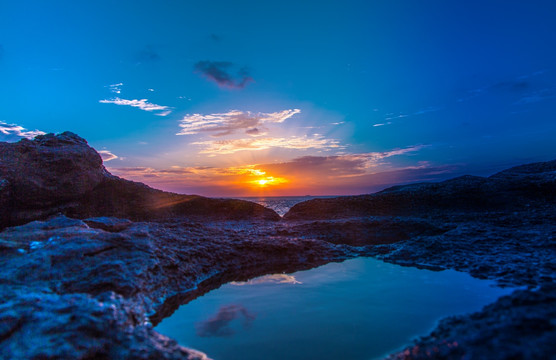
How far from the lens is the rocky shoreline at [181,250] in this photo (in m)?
2.00

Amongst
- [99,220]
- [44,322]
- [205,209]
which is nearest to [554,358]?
[44,322]

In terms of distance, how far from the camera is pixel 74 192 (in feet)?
27.9

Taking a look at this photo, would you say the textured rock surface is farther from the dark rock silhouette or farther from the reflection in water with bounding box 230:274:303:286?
the dark rock silhouette

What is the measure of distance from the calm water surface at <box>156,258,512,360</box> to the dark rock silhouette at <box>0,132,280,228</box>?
647 centimetres

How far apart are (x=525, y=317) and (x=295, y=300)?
1885 mm

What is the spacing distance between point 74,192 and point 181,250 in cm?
631

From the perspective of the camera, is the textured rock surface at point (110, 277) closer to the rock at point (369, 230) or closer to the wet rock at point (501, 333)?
the rock at point (369, 230)

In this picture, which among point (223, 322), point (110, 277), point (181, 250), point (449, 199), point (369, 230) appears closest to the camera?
point (223, 322)

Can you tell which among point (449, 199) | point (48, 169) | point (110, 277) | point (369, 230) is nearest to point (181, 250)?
point (110, 277)

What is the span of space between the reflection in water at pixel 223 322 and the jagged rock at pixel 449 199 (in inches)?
257

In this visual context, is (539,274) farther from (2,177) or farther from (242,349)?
(2,177)

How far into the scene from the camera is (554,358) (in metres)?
1.42

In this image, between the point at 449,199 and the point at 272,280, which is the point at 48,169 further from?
the point at 449,199

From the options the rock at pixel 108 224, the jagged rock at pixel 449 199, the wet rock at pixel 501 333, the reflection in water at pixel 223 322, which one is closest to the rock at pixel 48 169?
the rock at pixel 108 224
